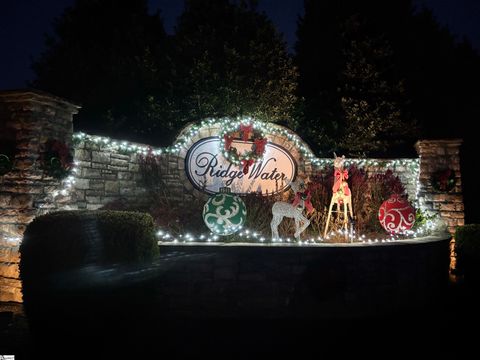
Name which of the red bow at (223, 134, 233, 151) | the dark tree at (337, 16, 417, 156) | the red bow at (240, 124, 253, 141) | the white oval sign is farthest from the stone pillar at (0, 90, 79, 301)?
the dark tree at (337, 16, 417, 156)

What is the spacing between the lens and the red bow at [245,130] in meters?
8.51

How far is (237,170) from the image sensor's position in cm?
848

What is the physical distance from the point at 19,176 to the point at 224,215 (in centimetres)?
310

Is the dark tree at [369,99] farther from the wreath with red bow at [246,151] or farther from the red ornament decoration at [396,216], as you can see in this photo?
the red ornament decoration at [396,216]

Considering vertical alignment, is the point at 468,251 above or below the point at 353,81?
below

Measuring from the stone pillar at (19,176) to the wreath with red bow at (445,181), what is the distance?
7.86m

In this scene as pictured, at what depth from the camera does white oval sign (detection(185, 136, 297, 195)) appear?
8219 mm

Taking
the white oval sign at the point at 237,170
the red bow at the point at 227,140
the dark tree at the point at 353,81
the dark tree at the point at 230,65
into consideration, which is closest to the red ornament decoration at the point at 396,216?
the white oval sign at the point at 237,170

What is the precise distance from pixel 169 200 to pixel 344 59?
30.2ft

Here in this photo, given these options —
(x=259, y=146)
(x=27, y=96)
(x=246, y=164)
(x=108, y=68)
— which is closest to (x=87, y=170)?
(x=27, y=96)

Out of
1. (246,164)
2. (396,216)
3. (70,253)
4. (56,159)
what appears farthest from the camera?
(246,164)

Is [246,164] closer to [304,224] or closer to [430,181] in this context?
[304,224]

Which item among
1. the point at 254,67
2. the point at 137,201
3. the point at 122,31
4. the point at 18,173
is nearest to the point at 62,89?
the point at 122,31

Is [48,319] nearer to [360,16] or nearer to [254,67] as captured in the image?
[254,67]
